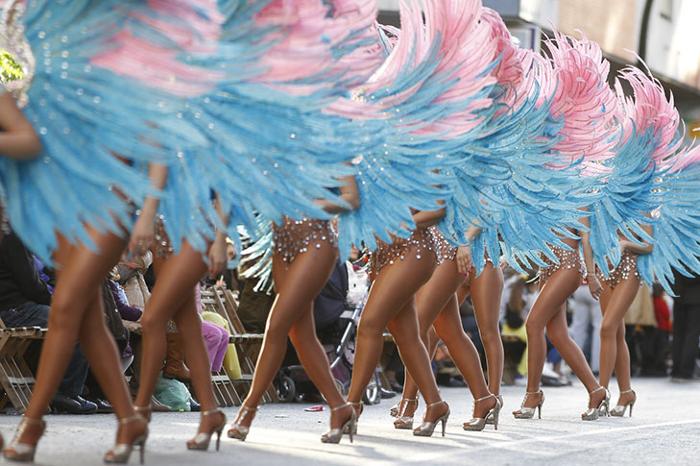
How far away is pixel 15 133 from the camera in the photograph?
6.43 meters

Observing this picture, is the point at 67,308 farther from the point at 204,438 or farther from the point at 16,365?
the point at 16,365

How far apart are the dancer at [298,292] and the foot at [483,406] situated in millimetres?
1955

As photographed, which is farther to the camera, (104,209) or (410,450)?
(410,450)

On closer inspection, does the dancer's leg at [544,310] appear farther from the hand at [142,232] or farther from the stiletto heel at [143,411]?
the hand at [142,232]

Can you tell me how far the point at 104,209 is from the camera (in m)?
6.50

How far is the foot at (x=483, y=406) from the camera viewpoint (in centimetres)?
1004

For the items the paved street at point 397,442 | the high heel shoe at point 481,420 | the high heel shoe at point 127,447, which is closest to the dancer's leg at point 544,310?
the paved street at point 397,442

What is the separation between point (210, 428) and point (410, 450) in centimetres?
128

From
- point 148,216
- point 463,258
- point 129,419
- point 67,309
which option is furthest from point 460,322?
point 67,309

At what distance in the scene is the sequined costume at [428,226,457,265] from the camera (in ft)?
30.0

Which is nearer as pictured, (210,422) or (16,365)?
(210,422)

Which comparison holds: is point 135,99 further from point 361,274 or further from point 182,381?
point 361,274

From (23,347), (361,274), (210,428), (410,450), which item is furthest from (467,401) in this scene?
(210,428)

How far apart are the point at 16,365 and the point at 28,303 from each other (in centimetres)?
44
